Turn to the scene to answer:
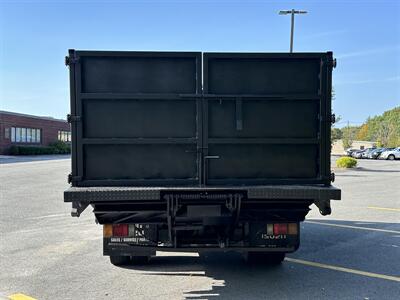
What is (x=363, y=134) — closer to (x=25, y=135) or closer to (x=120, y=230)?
(x=25, y=135)

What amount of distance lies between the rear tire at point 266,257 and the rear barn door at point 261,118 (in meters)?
1.41

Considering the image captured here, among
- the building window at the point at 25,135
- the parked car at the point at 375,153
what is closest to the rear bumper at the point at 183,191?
the building window at the point at 25,135

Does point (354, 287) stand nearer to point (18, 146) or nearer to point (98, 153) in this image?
point (98, 153)

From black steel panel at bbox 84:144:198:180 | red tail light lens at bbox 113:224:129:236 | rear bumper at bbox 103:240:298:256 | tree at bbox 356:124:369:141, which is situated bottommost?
rear bumper at bbox 103:240:298:256

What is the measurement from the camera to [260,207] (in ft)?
16.6

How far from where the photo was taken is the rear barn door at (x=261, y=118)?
469cm

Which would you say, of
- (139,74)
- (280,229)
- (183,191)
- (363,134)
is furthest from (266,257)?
(363,134)

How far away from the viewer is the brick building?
4547cm

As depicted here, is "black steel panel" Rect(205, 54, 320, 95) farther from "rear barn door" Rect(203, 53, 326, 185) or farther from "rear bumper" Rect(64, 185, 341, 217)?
"rear bumper" Rect(64, 185, 341, 217)

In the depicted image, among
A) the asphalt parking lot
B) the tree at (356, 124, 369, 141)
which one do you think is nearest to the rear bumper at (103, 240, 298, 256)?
the asphalt parking lot

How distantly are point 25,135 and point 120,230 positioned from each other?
50.1 m

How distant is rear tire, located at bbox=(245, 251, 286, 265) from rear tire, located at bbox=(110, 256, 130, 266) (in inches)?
65.6

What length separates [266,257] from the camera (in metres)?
5.80

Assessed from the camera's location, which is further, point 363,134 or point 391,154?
point 363,134
